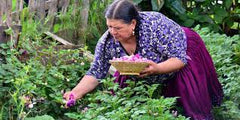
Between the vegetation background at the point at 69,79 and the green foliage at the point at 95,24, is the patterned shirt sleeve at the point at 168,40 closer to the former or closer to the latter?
the vegetation background at the point at 69,79

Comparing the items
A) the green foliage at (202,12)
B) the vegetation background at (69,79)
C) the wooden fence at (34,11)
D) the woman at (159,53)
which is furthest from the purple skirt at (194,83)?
the green foliage at (202,12)

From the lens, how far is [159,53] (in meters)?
3.78

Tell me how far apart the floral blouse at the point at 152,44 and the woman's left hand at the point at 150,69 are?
0.63 feet

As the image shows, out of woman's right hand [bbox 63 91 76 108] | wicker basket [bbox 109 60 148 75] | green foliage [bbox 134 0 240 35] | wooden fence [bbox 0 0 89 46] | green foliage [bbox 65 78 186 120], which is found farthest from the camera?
green foliage [bbox 134 0 240 35]

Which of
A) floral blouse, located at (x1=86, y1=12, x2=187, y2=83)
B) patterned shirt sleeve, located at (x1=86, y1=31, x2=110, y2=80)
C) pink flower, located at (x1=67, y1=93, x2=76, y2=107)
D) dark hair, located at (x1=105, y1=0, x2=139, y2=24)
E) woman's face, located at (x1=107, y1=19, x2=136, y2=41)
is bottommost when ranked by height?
pink flower, located at (x1=67, y1=93, x2=76, y2=107)

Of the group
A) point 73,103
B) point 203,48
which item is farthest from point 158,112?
point 203,48

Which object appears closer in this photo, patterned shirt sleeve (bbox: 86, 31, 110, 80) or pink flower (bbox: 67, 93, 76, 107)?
pink flower (bbox: 67, 93, 76, 107)

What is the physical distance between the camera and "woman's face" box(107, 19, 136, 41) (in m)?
3.48

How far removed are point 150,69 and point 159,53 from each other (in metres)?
0.31

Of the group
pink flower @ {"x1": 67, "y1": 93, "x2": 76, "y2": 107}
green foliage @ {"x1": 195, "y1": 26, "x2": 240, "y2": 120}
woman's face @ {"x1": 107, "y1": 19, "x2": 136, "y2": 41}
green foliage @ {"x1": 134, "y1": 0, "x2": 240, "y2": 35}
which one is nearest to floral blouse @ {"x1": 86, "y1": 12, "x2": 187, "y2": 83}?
woman's face @ {"x1": 107, "y1": 19, "x2": 136, "y2": 41}

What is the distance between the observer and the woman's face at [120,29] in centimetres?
348

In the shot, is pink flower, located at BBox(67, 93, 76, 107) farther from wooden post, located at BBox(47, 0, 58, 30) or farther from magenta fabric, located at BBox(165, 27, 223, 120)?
wooden post, located at BBox(47, 0, 58, 30)

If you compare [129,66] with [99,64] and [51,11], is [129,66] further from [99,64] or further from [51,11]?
[51,11]

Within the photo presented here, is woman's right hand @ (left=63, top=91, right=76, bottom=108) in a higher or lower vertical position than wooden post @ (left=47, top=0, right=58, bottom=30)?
lower
